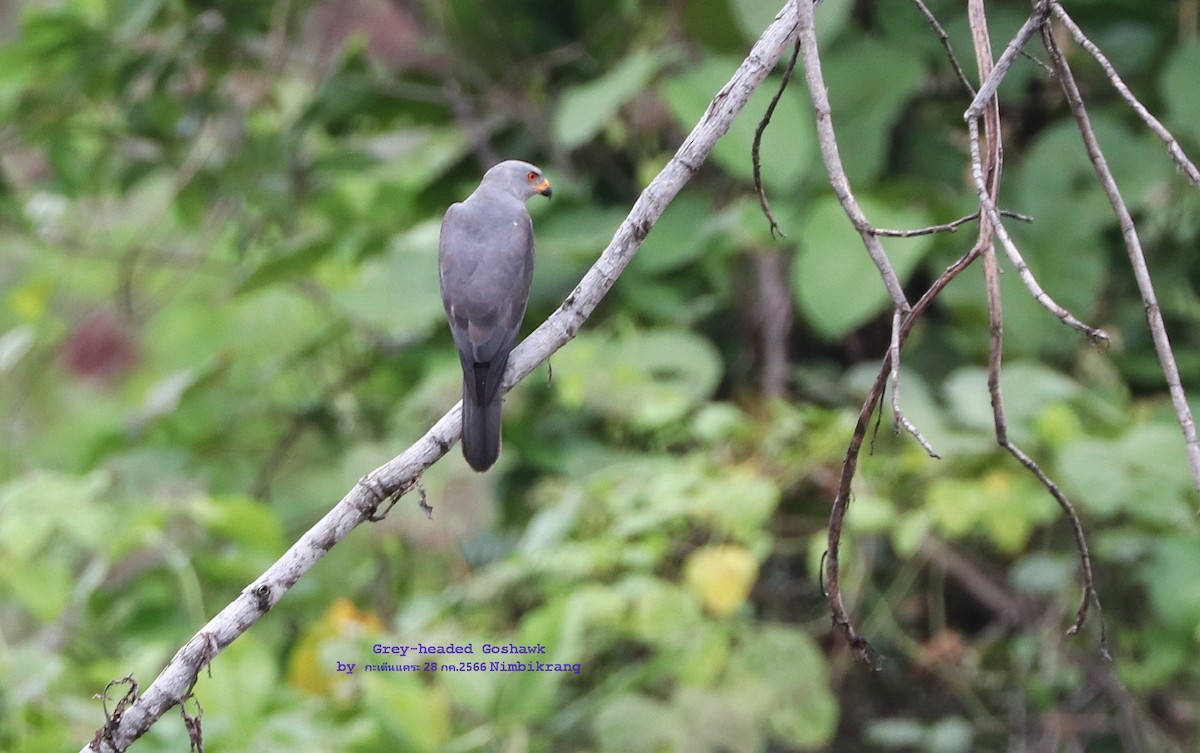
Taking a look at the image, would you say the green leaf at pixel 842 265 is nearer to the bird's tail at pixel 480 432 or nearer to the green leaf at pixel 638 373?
the green leaf at pixel 638 373

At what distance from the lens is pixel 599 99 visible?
415 centimetres

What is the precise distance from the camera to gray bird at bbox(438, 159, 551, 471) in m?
2.38

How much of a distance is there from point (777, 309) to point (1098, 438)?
3.98 feet

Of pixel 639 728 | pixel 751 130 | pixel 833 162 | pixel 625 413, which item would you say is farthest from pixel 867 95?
pixel 833 162

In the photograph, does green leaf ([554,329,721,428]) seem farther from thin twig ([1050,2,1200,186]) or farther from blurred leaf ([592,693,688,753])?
thin twig ([1050,2,1200,186])

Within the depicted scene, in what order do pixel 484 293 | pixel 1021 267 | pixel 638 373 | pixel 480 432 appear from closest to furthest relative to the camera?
pixel 1021 267
pixel 480 432
pixel 484 293
pixel 638 373

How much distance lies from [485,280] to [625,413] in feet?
5.16

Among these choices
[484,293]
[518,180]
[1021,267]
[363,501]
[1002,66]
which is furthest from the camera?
[518,180]

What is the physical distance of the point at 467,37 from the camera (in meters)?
5.05

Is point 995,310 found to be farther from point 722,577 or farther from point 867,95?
point 867,95

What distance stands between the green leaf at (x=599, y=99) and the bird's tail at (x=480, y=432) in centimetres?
183

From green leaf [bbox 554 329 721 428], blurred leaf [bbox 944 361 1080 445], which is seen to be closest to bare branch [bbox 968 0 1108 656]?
blurred leaf [bbox 944 361 1080 445]

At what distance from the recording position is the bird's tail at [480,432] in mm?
2297

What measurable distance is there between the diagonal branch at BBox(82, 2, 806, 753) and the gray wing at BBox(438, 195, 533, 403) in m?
0.54
